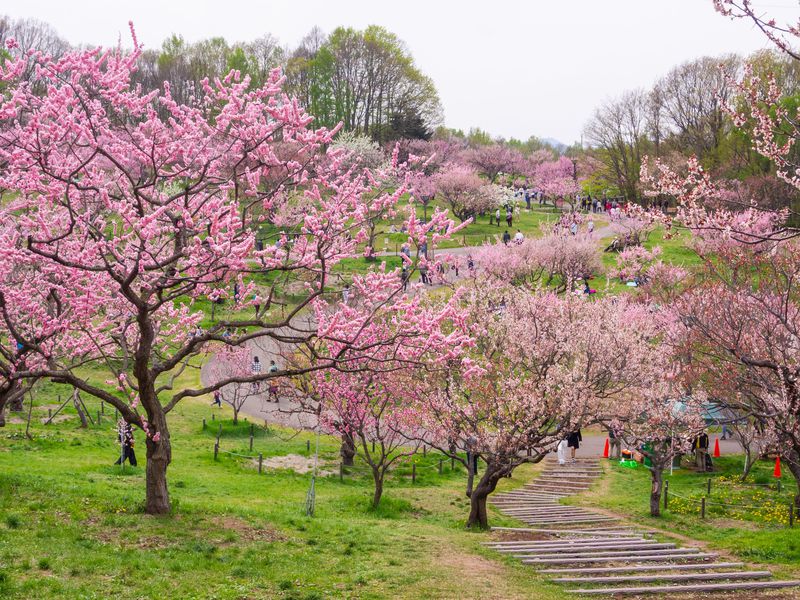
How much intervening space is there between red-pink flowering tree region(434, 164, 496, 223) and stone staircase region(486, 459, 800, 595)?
47.4 m

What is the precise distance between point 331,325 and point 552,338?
40.7 ft

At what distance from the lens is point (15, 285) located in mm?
15453

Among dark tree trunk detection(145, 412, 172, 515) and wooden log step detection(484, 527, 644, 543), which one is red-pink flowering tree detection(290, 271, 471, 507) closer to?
dark tree trunk detection(145, 412, 172, 515)

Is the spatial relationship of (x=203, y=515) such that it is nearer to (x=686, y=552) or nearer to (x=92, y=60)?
(x=92, y=60)

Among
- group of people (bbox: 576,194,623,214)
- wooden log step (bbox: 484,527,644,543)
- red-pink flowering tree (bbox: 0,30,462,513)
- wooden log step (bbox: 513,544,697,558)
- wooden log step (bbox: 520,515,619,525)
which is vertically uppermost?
group of people (bbox: 576,194,623,214)

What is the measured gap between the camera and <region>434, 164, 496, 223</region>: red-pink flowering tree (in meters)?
66.1

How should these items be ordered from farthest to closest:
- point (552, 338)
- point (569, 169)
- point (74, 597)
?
point (569, 169) < point (552, 338) < point (74, 597)

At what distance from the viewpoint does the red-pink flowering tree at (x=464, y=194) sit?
66.1 metres

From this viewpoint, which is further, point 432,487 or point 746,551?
point 432,487

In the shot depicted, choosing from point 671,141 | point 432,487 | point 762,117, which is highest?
point 671,141

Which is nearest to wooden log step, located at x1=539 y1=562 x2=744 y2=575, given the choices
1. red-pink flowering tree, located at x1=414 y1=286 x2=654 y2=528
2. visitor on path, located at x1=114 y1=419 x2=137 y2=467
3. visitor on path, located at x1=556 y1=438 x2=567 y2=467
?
red-pink flowering tree, located at x1=414 y1=286 x2=654 y2=528

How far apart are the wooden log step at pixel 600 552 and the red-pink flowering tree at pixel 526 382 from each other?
2624mm

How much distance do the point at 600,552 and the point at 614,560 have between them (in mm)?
567

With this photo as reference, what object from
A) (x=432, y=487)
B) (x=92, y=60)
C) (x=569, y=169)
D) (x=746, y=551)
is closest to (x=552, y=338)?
(x=432, y=487)
